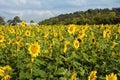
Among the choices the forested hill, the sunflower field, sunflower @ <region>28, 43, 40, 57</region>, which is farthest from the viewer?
the forested hill

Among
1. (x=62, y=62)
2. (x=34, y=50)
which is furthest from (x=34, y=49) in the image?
(x=62, y=62)

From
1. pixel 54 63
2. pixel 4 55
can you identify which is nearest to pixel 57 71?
pixel 54 63

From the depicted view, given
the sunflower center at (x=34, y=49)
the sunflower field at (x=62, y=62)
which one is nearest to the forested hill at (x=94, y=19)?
the sunflower field at (x=62, y=62)

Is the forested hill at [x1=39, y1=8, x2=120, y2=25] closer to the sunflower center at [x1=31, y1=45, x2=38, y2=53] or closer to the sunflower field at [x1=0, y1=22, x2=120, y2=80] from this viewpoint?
the sunflower field at [x1=0, y1=22, x2=120, y2=80]

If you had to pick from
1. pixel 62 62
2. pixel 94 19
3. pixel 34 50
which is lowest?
pixel 94 19

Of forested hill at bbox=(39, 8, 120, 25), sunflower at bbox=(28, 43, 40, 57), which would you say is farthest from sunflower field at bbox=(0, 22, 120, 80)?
forested hill at bbox=(39, 8, 120, 25)

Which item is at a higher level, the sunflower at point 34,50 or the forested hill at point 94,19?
the sunflower at point 34,50

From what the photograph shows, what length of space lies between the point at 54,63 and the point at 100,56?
1.15 m

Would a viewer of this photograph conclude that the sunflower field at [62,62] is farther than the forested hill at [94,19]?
No

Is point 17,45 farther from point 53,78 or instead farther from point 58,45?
point 53,78

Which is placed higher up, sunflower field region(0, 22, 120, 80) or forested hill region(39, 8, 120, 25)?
sunflower field region(0, 22, 120, 80)

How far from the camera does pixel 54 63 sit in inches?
207

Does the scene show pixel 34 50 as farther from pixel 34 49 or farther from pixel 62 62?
pixel 62 62

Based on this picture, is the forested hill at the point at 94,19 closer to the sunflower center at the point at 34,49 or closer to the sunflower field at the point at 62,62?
the sunflower field at the point at 62,62
